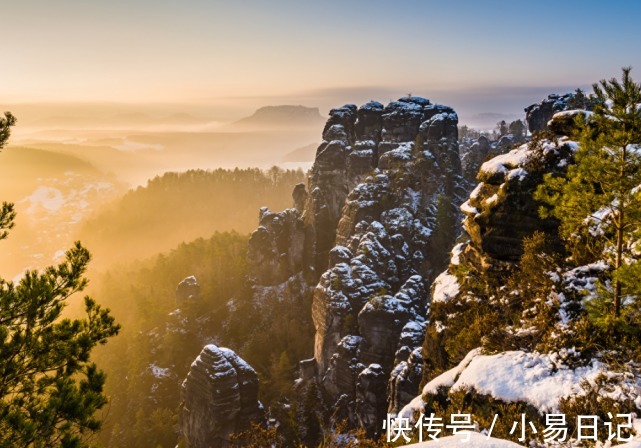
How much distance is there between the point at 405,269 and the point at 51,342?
5098 centimetres

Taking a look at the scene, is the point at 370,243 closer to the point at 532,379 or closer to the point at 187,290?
the point at 187,290

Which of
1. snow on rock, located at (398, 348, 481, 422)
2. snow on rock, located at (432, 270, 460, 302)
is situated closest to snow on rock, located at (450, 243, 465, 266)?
snow on rock, located at (432, 270, 460, 302)

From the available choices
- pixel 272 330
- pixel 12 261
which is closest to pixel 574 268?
pixel 272 330

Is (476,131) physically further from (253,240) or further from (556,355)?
(556,355)

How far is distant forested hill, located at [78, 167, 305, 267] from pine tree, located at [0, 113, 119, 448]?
14019cm

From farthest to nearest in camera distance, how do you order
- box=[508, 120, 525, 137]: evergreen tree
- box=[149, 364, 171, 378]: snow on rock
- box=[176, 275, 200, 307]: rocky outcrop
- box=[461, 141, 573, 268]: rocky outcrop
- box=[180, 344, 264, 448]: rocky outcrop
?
box=[508, 120, 525, 137]: evergreen tree < box=[176, 275, 200, 307]: rocky outcrop < box=[149, 364, 171, 378]: snow on rock < box=[180, 344, 264, 448]: rocky outcrop < box=[461, 141, 573, 268]: rocky outcrop

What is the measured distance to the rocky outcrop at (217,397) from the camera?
39.2 metres

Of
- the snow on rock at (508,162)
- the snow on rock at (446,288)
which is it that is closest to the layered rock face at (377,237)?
the snow on rock at (446,288)

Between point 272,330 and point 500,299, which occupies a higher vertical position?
point 500,299

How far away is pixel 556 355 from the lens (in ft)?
43.8

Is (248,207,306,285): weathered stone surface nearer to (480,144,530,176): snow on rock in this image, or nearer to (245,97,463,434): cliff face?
(245,97,463,434): cliff face

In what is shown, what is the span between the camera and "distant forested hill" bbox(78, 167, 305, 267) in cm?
15175

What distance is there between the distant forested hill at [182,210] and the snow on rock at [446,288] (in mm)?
129873

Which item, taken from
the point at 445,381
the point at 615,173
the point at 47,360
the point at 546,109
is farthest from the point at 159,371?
the point at 546,109
